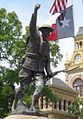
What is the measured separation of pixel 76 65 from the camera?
70.9 metres

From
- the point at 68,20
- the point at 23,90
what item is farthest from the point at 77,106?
the point at 23,90

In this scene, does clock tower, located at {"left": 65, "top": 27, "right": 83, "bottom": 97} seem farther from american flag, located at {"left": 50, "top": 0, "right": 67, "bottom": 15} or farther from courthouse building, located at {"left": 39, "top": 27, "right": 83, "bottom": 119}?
american flag, located at {"left": 50, "top": 0, "right": 67, "bottom": 15}

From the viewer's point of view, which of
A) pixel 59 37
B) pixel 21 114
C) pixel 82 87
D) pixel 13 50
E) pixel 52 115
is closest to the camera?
pixel 21 114

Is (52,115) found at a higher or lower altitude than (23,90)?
higher

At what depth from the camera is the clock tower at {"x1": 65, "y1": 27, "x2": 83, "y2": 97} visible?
7050 centimetres

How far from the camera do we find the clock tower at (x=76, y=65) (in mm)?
70500

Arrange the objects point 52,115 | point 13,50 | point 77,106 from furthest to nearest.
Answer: point 52,115
point 77,106
point 13,50

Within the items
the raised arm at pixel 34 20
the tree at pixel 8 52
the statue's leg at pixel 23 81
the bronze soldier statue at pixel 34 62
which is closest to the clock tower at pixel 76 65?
the tree at pixel 8 52

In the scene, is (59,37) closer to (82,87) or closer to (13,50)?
(13,50)

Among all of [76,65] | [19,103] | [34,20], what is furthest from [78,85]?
[34,20]

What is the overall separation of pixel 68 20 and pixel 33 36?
16406 millimetres

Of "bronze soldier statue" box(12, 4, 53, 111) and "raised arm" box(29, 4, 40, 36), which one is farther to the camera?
"bronze soldier statue" box(12, 4, 53, 111)

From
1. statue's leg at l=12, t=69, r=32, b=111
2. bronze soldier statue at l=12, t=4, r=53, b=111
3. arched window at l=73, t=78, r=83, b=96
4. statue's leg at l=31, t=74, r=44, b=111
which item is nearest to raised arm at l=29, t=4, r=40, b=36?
bronze soldier statue at l=12, t=4, r=53, b=111

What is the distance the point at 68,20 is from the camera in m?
27.6
